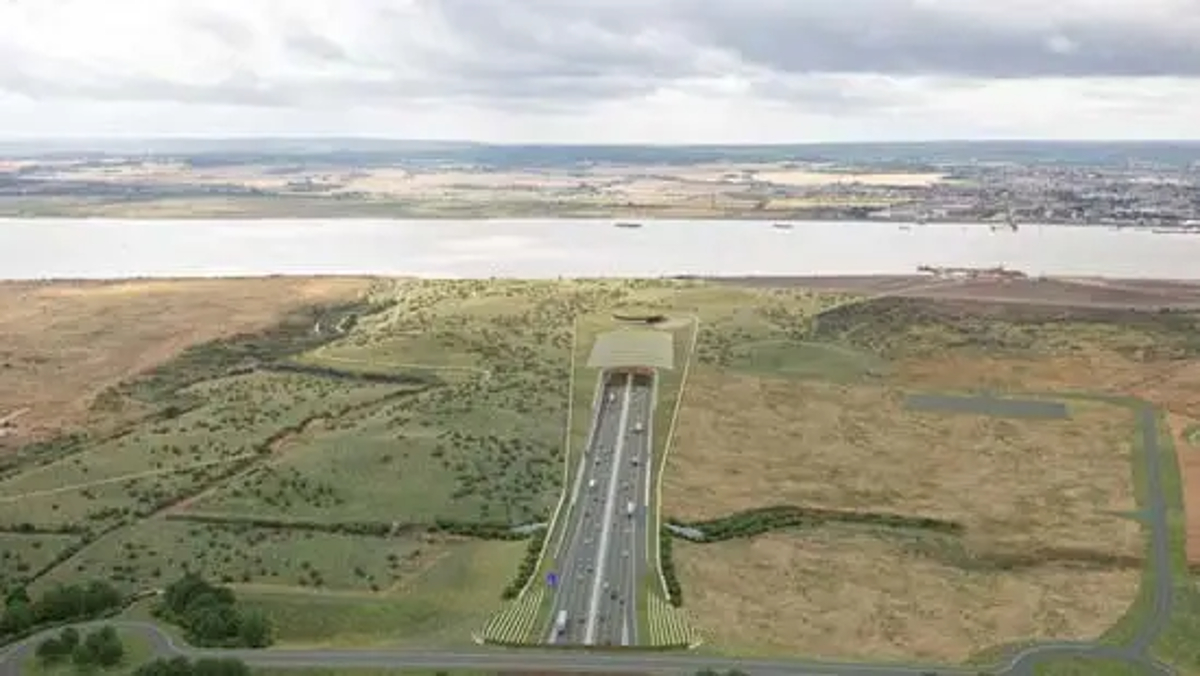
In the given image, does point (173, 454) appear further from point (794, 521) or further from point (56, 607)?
point (794, 521)

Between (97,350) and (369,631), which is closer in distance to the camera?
(369,631)

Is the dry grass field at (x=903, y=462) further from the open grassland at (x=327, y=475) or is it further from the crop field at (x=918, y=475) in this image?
the open grassland at (x=327, y=475)

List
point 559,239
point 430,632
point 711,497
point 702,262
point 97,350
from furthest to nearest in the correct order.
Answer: point 559,239 → point 702,262 → point 97,350 → point 711,497 → point 430,632

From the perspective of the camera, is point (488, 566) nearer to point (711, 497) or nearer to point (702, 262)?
point (711, 497)

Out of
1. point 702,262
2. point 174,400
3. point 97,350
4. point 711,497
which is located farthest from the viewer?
point 702,262

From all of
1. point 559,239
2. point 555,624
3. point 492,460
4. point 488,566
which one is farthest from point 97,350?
point 559,239

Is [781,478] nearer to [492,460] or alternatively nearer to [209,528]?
[492,460]

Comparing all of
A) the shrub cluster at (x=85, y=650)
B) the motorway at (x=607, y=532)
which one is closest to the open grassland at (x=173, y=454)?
the shrub cluster at (x=85, y=650)

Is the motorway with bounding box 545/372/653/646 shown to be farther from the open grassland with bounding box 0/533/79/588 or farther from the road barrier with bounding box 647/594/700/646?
the open grassland with bounding box 0/533/79/588
